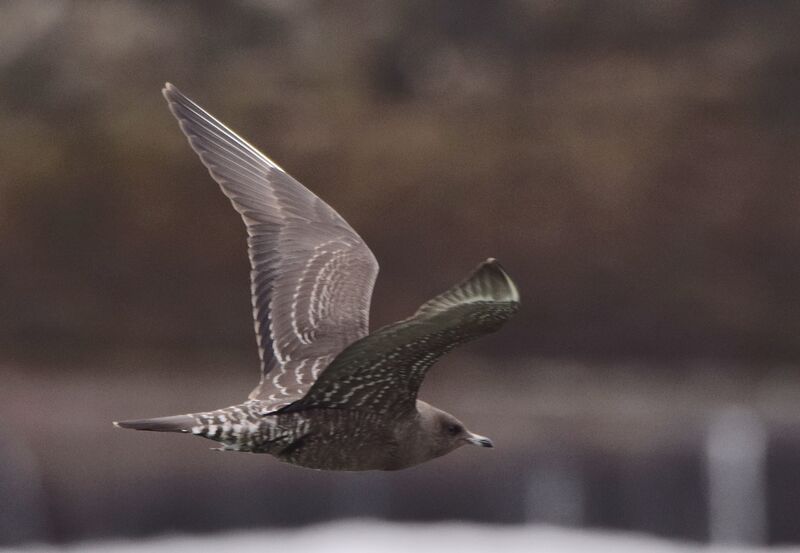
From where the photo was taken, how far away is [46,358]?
45.6 ft

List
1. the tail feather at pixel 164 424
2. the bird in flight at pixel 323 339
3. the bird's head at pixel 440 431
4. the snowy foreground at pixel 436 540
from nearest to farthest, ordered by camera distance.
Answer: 1. the bird in flight at pixel 323 339
2. the tail feather at pixel 164 424
3. the bird's head at pixel 440 431
4. the snowy foreground at pixel 436 540

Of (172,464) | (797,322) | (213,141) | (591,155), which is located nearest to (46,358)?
(172,464)

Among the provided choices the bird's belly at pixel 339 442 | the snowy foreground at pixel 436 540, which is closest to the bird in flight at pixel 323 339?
the bird's belly at pixel 339 442

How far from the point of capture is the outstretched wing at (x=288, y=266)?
20.4 ft

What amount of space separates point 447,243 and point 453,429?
27.1 ft

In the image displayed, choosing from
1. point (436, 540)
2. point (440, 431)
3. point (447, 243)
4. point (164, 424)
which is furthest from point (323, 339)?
point (447, 243)

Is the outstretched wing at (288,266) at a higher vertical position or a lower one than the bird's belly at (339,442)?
higher

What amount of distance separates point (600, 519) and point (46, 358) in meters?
4.68

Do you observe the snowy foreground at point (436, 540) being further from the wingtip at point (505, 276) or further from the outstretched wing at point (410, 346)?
the wingtip at point (505, 276)

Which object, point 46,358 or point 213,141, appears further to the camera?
point 46,358

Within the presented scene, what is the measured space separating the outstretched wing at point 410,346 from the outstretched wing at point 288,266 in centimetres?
38

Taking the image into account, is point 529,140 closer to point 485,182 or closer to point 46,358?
point 485,182

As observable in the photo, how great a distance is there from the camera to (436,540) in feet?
41.9

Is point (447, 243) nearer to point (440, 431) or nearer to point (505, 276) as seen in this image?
point (440, 431)
